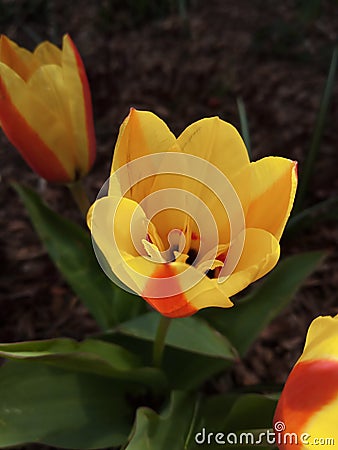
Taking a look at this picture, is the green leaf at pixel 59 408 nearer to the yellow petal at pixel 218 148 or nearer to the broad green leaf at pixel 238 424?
the broad green leaf at pixel 238 424

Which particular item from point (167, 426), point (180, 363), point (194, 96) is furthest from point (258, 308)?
point (194, 96)

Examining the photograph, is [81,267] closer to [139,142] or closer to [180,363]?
[180,363]

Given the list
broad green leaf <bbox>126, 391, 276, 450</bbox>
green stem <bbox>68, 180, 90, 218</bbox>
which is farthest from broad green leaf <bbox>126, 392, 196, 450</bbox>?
green stem <bbox>68, 180, 90, 218</bbox>

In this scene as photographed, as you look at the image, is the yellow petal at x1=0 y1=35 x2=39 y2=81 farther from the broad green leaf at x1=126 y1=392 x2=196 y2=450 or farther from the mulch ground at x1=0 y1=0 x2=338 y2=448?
the mulch ground at x1=0 y1=0 x2=338 y2=448

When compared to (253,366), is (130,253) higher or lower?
higher

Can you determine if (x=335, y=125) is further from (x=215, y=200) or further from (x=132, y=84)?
(x=215, y=200)

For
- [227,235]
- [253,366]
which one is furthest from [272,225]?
[253,366]
